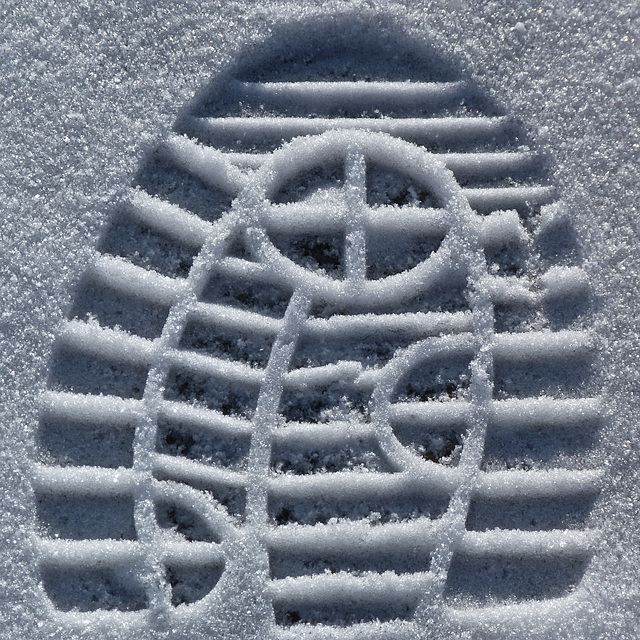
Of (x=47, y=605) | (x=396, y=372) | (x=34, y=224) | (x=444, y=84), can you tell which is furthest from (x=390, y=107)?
(x=47, y=605)

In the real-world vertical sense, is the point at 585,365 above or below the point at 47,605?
above

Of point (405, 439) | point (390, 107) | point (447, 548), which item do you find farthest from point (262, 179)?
point (447, 548)

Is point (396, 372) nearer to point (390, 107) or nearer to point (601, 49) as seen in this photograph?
point (390, 107)

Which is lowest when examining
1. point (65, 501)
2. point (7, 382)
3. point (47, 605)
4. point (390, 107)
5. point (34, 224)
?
point (47, 605)
